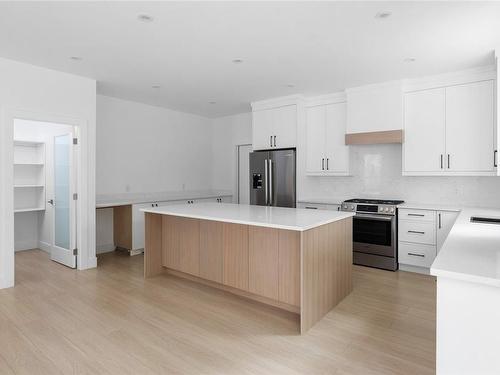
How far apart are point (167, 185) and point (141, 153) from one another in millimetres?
827

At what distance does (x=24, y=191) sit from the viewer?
17.3 feet

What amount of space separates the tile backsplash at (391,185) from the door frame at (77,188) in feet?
10.4

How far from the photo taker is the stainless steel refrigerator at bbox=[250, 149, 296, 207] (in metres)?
Result: 5.30

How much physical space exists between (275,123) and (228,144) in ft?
5.66

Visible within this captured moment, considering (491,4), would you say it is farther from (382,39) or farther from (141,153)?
(141,153)

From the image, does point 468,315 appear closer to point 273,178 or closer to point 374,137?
point 374,137

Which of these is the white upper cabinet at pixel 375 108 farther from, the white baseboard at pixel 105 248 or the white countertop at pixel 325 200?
the white baseboard at pixel 105 248

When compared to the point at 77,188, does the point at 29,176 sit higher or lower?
higher

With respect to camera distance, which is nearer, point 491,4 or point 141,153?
point 491,4

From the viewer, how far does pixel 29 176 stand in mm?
5273

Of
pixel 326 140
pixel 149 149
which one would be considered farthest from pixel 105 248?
pixel 326 140

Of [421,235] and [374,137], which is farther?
[374,137]

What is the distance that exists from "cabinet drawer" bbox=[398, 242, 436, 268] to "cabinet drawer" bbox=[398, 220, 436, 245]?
0.06 metres

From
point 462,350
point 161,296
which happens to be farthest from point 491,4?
point 161,296
